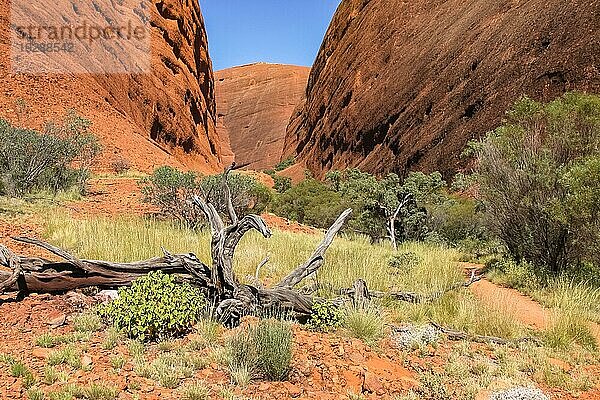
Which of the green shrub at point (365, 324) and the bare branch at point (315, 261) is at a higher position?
the bare branch at point (315, 261)

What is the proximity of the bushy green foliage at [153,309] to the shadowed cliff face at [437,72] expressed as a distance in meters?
18.4

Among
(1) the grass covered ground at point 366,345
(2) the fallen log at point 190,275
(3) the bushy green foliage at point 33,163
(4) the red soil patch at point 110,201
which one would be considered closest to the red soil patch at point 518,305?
(1) the grass covered ground at point 366,345

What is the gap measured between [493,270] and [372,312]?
464cm

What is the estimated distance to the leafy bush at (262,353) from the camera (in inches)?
136

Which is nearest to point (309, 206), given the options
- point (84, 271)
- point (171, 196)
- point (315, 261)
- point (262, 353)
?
point (171, 196)

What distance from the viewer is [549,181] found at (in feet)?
23.6

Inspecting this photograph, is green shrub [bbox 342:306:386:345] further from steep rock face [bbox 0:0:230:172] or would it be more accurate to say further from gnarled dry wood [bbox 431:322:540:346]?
steep rock face [bbox 0:0:230:172]

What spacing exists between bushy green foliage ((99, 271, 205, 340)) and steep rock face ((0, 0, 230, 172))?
19.2 metres

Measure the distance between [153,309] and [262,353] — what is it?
1.15 meters

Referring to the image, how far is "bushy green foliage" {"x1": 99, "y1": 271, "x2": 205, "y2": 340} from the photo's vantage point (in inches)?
156

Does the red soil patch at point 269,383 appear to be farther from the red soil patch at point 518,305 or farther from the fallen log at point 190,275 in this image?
the red soil patch at point 518,305

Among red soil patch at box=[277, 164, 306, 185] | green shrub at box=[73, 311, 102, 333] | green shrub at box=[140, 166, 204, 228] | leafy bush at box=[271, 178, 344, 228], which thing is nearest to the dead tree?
green shrub at box=[73, 311, 102, 333]

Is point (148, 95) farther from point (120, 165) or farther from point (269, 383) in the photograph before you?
point (269, 383)

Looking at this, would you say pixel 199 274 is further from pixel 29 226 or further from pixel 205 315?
pixel 29 226
